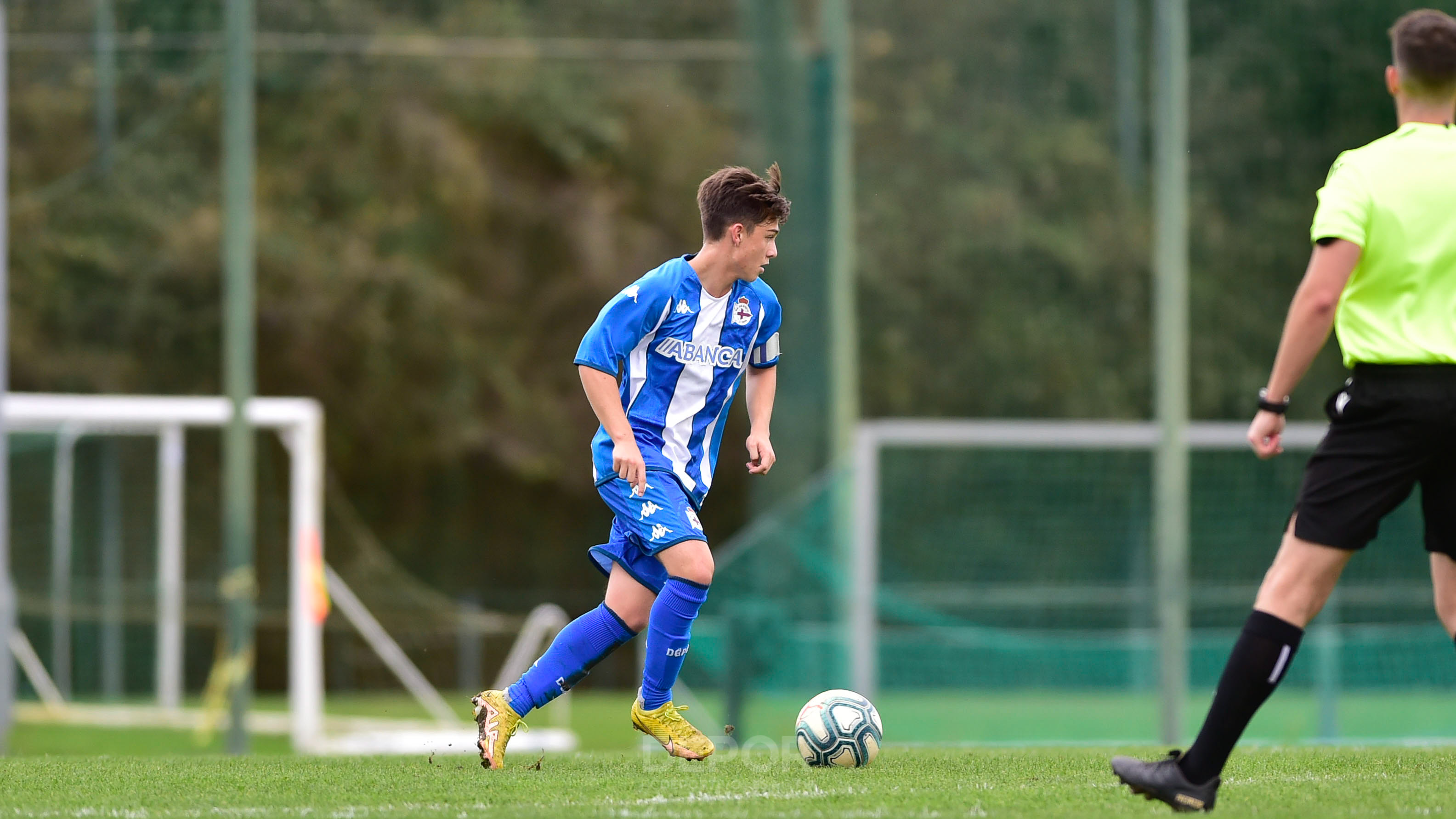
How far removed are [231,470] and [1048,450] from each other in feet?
18.3

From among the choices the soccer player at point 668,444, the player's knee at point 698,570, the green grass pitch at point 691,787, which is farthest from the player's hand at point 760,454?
the green grass pitch at point 691,787

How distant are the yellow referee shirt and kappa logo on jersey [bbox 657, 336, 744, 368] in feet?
6.38

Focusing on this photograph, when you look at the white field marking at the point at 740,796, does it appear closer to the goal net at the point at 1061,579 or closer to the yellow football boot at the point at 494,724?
the yellow football boot at the point at 494,724

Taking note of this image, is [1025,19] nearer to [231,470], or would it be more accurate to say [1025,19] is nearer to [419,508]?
[231,470]

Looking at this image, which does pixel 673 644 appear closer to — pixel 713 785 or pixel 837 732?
A: pixel 713 785

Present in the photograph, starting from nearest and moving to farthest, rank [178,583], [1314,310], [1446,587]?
[1314,310]
[1446,587]
[178,583]

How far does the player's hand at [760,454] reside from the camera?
5.50 m

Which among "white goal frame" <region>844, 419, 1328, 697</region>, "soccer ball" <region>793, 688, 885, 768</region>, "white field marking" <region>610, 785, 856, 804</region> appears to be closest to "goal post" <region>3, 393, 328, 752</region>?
"white goal frame" <region>844, 419, 1328, 697</region>

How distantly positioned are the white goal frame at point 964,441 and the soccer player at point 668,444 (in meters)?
5.44

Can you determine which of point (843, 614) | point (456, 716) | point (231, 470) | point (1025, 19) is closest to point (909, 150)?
point (1025, 19)

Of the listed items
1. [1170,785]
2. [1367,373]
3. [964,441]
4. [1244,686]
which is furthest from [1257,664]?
[964,441]

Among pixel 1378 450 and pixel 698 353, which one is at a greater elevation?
pixel 698 353

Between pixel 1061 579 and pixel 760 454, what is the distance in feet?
24.3

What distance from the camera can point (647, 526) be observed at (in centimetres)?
528
